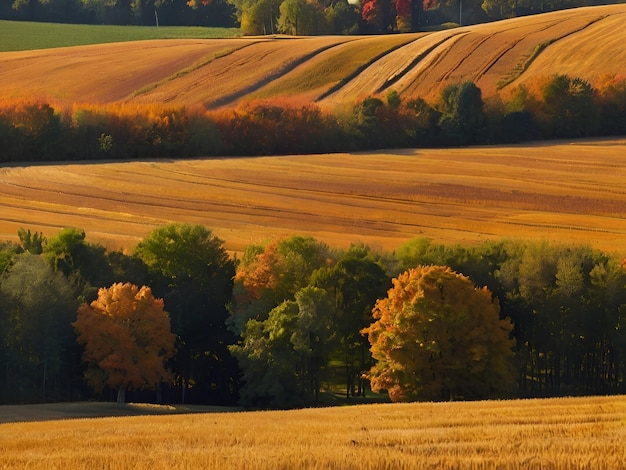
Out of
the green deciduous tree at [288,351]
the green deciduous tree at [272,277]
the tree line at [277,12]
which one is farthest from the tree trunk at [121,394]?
the tree line at [277,12]

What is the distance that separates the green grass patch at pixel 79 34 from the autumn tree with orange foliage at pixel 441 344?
77.3m

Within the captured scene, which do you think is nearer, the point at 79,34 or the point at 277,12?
the point at 79,34

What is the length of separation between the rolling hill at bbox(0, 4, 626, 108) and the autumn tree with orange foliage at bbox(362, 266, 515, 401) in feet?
158

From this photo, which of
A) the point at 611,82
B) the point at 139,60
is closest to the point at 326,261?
the point at 611,82

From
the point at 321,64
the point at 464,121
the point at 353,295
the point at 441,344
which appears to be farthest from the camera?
the point at 321,64

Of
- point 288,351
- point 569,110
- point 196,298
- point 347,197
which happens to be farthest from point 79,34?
point 288,351

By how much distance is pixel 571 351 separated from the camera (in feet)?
158

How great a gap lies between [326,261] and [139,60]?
5756 centimetres

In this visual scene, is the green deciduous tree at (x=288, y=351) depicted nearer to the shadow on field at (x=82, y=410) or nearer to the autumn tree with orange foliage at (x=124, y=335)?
the shadow on field at (x=82, y=410)

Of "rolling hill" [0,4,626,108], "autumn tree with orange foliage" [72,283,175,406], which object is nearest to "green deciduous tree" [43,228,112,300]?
"autumn tree with orange foliage" [72,283,175,406]

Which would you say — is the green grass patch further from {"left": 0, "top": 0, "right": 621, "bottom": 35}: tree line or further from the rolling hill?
the rolling hill

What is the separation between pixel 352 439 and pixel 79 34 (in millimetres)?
105683

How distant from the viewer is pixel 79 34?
122750 mm

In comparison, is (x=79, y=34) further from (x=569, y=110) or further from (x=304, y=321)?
(x=304, y=321)
